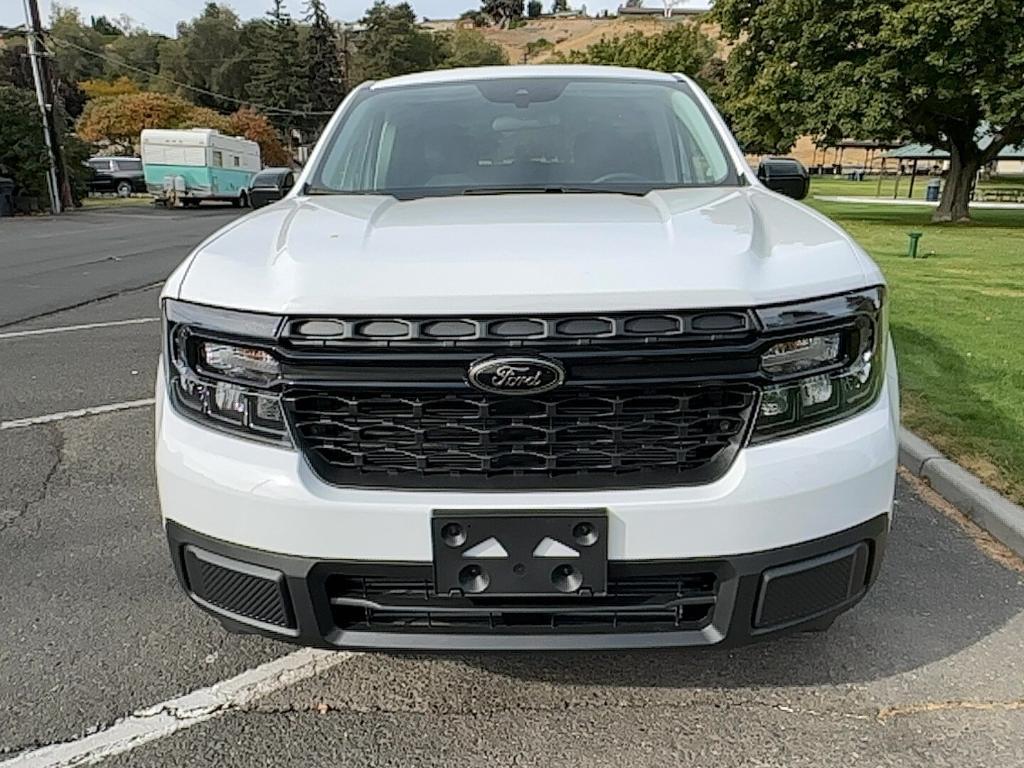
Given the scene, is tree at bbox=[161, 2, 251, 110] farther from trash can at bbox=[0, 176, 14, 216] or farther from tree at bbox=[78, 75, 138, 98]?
trash can at bbox=[0, 176, 14, 216]

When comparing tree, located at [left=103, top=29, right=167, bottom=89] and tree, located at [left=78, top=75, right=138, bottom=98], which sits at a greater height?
tree, located at [left=103, top=29, right=167, bottom=89]

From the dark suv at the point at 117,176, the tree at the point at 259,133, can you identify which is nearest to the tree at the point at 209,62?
the tree at the point at 259,133

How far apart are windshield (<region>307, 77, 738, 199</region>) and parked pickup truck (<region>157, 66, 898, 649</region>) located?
1.15m

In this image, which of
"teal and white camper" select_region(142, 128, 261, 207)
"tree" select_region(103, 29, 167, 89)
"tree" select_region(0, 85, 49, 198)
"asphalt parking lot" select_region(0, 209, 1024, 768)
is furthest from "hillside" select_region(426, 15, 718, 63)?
"asphalt parking lot" select_region(0, 209, 1024, 768)

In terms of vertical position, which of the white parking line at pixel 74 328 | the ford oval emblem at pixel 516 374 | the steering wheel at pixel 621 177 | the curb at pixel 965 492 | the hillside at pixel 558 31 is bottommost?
the white parking line at pixel 74 328

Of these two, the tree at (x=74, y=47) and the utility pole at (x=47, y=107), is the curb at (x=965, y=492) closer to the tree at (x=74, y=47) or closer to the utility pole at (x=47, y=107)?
the utility pole at (x=47, y=107)

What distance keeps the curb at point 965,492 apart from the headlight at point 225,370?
2.97 m

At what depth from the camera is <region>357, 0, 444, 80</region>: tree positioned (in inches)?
3728

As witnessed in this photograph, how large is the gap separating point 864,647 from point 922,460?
5.95 ft

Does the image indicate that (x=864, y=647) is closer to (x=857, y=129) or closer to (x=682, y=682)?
(x=682, y=682)

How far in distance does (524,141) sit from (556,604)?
81.7 inches

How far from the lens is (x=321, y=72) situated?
89.6m

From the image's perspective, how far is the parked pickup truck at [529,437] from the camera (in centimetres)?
197

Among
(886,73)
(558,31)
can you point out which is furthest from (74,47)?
(558,31)
